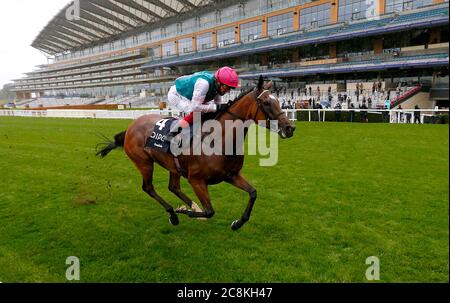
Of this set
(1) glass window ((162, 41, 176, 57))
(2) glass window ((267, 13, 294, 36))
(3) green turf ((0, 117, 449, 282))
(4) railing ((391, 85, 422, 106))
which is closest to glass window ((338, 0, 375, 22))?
(2) glass window ((267, 13, 294, 36))

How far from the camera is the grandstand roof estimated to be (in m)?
52.4

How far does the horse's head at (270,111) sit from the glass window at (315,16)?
117 feet

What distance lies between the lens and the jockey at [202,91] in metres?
3.62

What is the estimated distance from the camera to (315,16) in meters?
35.9

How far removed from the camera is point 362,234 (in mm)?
3828

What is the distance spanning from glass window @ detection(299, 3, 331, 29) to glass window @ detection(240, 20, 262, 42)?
661 centimetres

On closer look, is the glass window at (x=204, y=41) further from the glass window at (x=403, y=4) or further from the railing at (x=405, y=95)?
the railing at (x=405, y=95)

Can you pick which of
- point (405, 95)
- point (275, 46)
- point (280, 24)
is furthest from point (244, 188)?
point (280, 24)

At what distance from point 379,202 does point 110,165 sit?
661 centimetres

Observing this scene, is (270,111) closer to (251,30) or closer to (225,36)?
(251,30)

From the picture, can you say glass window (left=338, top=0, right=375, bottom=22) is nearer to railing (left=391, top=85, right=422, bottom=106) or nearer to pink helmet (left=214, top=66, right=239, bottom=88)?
railing (left=391, top=85, right=422, bottom=106)

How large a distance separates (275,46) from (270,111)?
35.6 m

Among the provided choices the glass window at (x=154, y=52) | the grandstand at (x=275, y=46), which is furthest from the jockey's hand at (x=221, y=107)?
the glass window at (x=154, y=52)

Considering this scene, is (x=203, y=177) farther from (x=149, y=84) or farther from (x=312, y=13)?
(x=149, y=84)
